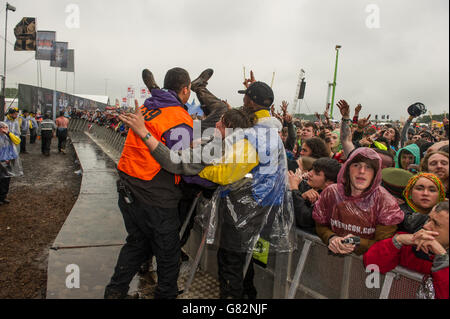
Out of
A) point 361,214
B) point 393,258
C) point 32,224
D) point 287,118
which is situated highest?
point 287,118

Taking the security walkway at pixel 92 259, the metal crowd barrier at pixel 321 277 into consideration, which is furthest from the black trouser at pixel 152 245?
the metal crowd barrier at pixel 321 277

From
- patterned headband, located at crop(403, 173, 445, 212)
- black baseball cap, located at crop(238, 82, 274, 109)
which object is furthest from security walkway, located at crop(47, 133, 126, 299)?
patterned headband, located at crop(403, 173, 445, 212)

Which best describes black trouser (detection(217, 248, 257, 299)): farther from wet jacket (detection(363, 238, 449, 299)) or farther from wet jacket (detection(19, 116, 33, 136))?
wet jacket (detection(19, 116, 33, 136))

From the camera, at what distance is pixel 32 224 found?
18.4 feet

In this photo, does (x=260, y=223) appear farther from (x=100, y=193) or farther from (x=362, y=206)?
(x=100, y=193)

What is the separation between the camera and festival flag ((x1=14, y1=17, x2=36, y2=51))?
18.0 metres

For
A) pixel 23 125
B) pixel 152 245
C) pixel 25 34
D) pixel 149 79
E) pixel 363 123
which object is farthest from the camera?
pixel 25 34

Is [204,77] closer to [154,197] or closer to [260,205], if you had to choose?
[154,197]

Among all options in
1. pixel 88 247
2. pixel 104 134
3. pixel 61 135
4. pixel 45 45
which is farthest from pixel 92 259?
pixel 45 45

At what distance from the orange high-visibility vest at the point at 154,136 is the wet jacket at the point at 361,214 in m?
1.25

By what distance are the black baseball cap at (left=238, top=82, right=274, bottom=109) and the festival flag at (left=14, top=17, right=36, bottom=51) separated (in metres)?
19.9

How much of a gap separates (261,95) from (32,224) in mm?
4979

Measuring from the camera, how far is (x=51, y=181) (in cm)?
945
